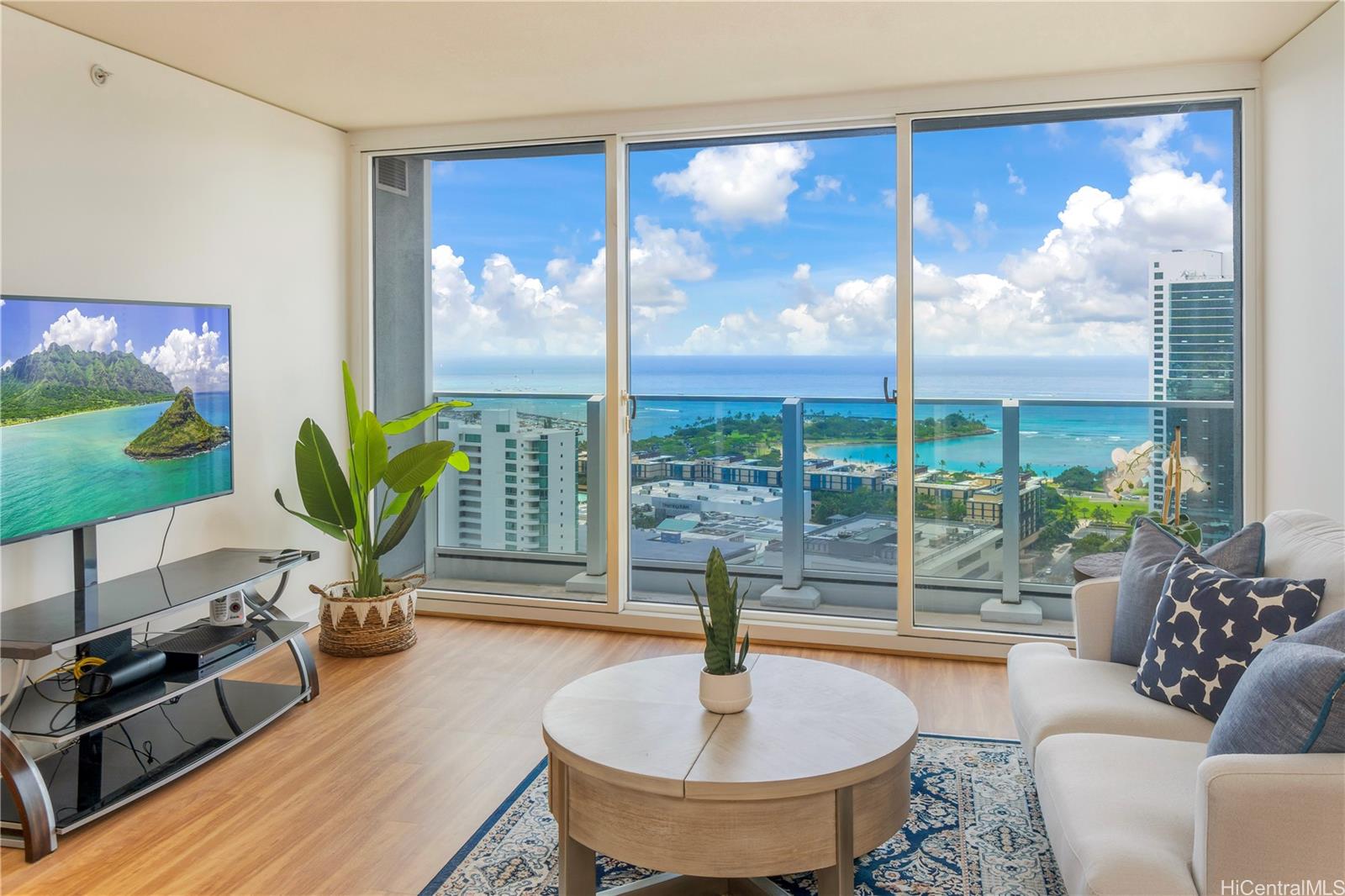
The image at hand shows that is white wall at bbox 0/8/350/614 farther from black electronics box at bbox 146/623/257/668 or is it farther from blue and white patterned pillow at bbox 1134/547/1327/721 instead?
blue and white patterned pillow at bbox 1134/547/1327/721

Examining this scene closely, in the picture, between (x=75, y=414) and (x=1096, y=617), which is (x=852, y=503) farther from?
(x=75, y=414)

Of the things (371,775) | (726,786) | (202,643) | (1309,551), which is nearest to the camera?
(726,786)

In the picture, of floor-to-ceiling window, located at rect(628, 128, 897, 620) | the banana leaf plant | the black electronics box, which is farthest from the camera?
floor-to-ceiling window, located at rect(628, 128, 897, 620)

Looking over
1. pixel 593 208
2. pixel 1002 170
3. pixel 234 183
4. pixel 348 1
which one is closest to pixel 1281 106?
pixel 1002 170

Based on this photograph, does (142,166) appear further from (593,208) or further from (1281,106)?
(1281,106)

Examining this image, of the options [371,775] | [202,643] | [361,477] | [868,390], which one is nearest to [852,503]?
[868,390]

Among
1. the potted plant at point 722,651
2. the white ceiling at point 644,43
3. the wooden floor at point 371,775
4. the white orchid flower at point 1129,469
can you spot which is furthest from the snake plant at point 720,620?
the white orchid flower at point 1129,469

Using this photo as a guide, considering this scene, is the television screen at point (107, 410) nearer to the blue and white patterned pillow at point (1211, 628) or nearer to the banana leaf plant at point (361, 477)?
the banana leaf plant at point (361, 477)

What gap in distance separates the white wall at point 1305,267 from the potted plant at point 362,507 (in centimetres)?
355

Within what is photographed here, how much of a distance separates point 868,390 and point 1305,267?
1804 mm

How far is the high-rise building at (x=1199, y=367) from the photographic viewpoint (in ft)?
13.6

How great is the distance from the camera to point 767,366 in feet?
15.8

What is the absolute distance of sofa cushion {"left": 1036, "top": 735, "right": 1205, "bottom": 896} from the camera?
1.72 meters

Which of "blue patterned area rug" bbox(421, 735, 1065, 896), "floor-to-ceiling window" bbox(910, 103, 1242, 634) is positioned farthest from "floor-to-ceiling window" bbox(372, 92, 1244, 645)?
"blue patterned area rug" bbox(421, 735, 1065, 896)
